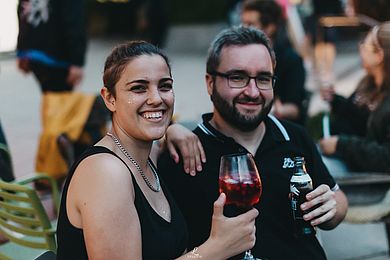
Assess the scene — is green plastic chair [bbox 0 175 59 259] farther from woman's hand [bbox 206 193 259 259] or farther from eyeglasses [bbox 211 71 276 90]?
woman's hand [bbox 206 193 259 259]

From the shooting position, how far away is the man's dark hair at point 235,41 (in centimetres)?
310

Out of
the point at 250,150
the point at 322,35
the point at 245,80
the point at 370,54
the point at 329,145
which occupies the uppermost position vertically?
the point at 245,80

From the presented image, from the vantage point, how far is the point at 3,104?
1055 cm

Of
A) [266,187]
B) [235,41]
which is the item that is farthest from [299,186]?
[235,41]

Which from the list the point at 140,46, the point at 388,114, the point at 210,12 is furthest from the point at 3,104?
the point at 140,46

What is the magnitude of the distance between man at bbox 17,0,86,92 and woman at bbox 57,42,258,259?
329cm

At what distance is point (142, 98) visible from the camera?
2.45 metres

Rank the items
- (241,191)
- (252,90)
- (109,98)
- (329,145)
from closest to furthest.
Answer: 1. (241,191)
2. (109,98)
3. (252,90)
4. (329,145)

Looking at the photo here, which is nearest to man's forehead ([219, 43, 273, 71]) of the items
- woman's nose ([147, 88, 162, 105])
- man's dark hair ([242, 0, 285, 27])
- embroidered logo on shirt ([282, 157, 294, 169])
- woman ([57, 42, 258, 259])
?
embroidered logo on shirt ([282, 157, 294, 169])

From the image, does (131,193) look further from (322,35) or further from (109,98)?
(322,35)

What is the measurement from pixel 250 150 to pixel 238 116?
6.8 inches

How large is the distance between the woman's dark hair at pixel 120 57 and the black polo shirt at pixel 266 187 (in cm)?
67

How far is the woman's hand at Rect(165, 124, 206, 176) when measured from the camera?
119 inches

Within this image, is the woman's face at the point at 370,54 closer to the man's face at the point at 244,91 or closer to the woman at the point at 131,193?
the man's face at the point at 244,91
